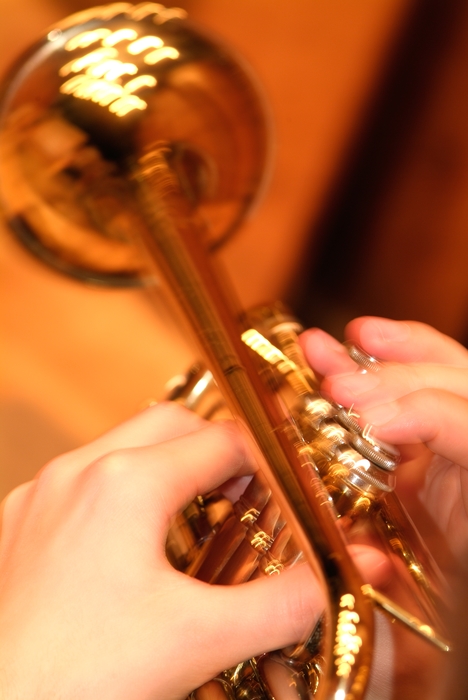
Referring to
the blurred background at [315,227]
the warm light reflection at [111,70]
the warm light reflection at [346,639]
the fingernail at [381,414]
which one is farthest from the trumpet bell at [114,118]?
the warm light reflection at [346,639]

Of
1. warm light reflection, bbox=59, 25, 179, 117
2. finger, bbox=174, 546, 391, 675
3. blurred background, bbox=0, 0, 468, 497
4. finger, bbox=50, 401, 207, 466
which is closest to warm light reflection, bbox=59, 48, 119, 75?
warm light reflection, bbox=59, 25, 179, 117

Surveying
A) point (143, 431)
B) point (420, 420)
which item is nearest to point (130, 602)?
point (143, 431)

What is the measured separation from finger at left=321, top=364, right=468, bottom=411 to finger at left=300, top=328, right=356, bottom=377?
0.04 ft

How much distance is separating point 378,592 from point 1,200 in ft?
1.96

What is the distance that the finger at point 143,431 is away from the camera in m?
0.45

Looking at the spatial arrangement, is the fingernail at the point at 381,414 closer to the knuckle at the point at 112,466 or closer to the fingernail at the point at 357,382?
the fingernail at the point at 357,382

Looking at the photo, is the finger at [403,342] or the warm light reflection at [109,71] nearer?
the finger at [403,342]

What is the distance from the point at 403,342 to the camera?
1.61 ft

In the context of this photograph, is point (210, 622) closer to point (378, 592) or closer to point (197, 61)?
point (378, 592)

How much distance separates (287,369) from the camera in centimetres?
48

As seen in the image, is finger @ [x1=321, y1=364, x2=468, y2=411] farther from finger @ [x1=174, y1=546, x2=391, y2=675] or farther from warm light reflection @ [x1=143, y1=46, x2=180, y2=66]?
warm light reflection @ [x1=143, y1=46, x2=180, y2=66]

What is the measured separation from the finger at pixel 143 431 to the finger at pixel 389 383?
4.4 inches

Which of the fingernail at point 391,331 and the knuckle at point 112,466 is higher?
the knuckle at point 112,466

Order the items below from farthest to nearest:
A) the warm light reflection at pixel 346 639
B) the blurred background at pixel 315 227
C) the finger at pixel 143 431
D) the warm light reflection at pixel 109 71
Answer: the blurred background at pixel 315 227 < the warm light reflection at pixel 109 71 < the finger at pixel 143 431 < the warm light reflection at pixel 346 639
